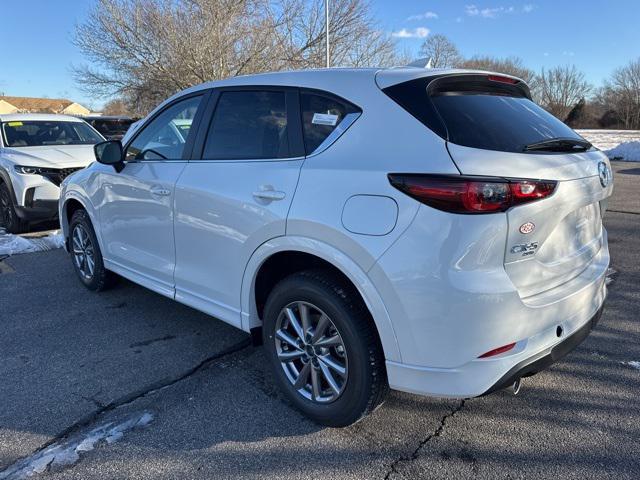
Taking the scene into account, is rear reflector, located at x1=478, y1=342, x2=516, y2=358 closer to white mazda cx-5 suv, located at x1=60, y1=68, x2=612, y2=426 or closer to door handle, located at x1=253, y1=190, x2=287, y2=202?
white mazda cx-5 suv, located at x1=60, y1=68, x2=612, y2=426

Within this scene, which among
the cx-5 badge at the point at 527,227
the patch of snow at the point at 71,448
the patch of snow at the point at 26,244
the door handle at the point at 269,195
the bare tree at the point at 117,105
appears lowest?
the patch of snow at the point at 71,448

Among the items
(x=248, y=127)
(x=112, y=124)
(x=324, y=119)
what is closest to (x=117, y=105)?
(x=112, y=124)

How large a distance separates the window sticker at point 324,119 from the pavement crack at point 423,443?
1705 mm

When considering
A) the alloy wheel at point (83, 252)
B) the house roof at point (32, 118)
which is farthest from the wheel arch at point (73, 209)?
the house roof at point (32, 118)

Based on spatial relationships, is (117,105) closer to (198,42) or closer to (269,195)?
(198,42)

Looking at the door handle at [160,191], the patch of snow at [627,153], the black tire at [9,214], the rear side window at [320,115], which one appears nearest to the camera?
the rear side window at [320,115]

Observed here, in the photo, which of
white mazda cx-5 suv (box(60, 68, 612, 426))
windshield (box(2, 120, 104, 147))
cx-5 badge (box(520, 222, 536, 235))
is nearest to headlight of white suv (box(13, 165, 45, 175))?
windshield (box(2, 120, 104, 147))

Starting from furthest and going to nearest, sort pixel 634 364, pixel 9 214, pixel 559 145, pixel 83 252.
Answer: pixel 9 214
pixel 83 252
pixel 634 364
pixel 559 145

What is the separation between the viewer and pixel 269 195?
2752mm

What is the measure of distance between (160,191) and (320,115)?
1.43 m

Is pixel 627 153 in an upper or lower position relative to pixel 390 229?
lower

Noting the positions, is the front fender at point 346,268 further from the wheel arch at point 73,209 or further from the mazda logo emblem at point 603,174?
the wheel arch at point 73,209

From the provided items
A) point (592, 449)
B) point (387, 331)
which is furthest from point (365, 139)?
point (592, 449)

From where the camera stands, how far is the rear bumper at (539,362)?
7.32 ft
